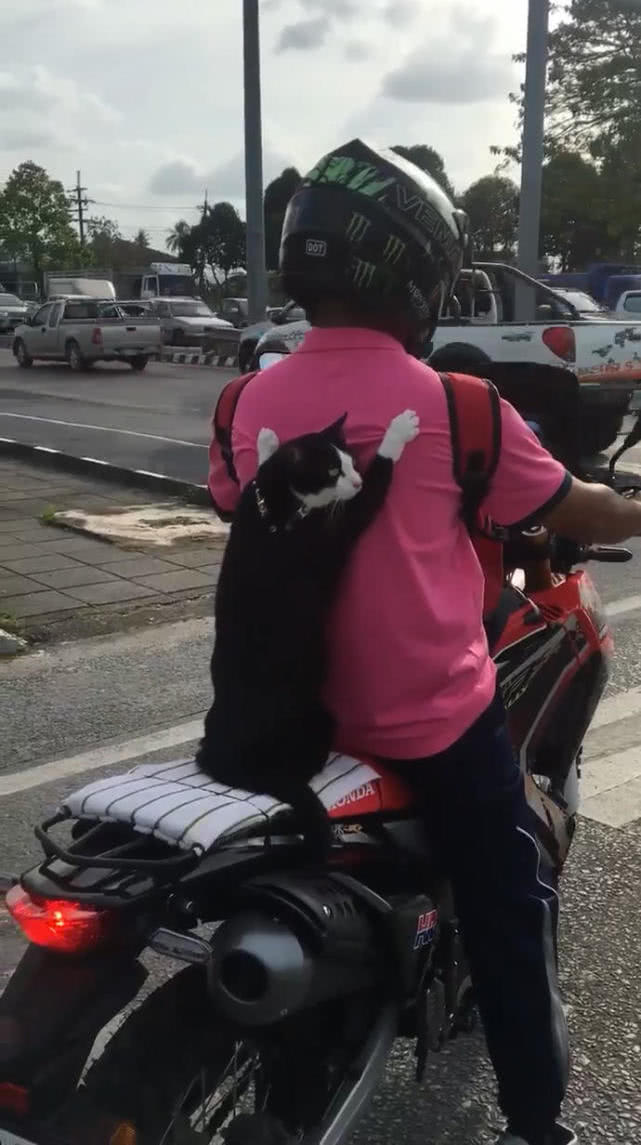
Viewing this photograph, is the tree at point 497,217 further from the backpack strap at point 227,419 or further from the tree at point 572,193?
the backpack strap at point 227,419

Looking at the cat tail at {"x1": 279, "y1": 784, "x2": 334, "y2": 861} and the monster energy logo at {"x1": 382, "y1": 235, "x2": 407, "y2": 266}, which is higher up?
the monster energy logo at {"x1": 382, "y1": 235, "x2": 407, "y2": 266}

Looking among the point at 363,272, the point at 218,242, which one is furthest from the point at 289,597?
the point at 218,242

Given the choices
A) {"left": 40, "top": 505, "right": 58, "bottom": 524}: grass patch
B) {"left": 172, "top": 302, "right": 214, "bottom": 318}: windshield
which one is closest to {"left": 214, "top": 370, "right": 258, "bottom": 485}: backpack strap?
{"left": 40, "top": 505, "right": 58, "bottom": 524}: grass patch

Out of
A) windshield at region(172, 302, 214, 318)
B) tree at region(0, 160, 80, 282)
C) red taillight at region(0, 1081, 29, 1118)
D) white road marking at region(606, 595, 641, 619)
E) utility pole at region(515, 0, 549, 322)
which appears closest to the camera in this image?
red taillight at region(0, 1081, 29, 1118)

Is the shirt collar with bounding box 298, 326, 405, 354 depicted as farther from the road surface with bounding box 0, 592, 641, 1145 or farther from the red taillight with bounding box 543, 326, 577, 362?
the red taillight with bounding box 543, 326, 577, 362

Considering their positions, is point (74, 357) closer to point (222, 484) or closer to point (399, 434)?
point (222, 484)

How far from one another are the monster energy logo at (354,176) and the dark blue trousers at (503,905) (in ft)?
2.89

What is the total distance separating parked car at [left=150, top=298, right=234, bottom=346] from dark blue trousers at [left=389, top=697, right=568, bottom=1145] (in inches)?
1194

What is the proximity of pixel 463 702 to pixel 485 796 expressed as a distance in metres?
0.16

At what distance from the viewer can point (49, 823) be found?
1.95 m

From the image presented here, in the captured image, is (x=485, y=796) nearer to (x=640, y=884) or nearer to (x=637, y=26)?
(x=640, y=884)

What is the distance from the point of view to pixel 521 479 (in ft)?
6.67

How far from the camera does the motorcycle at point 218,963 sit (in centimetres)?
171

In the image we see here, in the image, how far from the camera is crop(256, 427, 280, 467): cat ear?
201 centimetres
